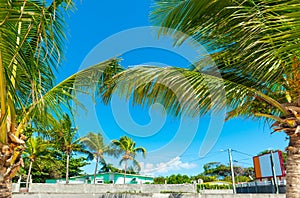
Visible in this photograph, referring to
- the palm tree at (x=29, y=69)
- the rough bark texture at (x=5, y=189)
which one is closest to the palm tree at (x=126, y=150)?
the palm tree at (x=29, y=69)

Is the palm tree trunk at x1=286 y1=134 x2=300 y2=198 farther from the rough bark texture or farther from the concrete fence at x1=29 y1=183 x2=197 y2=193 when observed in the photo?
the concrete fence at x1=29 y1=183 x2=197 y2=193

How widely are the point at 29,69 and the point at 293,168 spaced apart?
8.69 feet

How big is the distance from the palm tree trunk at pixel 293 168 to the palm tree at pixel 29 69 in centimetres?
224

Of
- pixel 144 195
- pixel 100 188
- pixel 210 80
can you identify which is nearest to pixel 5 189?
pixel 210 80

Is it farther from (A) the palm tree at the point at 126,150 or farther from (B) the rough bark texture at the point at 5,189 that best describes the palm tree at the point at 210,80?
(A) the palm tree at the point at 126,150

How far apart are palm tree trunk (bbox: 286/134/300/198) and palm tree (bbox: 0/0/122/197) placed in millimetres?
2239

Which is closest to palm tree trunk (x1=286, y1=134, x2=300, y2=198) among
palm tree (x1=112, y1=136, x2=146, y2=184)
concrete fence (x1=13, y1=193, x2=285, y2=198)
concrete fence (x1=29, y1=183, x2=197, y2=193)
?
concrete fence (x1=13, y1=193, x2=285, y2=198)

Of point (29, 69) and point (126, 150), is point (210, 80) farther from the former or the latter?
point (126, 150)

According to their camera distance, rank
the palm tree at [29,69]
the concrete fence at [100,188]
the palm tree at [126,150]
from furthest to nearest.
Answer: the palm tree at [126,150] → the concrete fence at [100,188] → the palm tree at [29,69]

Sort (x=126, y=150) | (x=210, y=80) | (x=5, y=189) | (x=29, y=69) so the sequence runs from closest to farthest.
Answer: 1. (x=29, y=69)
2. (x=5, y=189)
3. (x=210, y=80)
4. (x=126, y=150)

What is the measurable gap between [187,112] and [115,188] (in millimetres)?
13876

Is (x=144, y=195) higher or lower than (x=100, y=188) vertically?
lower

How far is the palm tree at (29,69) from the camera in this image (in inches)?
65.7

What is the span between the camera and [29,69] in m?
1.94
